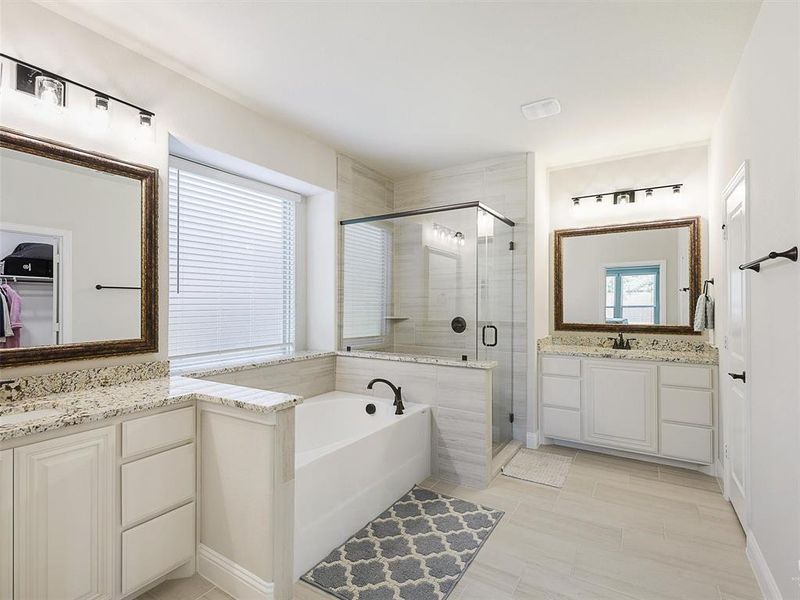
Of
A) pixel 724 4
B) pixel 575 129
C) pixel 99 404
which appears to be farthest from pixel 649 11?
pixel 99 404

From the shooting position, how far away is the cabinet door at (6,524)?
136 centimetres

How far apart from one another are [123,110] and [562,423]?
152 inches

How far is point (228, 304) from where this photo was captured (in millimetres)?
3076

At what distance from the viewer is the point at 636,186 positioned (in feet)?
11.9

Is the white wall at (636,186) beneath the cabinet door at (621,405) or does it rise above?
above

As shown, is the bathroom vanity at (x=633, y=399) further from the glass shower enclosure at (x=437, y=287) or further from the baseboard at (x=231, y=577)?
the baseboard at (x=231, y=577)

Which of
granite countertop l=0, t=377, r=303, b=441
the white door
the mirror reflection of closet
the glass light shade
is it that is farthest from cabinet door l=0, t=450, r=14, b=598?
the white door

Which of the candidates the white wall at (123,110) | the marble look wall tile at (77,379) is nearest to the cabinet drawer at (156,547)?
the marble look wall tile at (77,379)

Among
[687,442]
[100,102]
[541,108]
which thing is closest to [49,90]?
[100,102]

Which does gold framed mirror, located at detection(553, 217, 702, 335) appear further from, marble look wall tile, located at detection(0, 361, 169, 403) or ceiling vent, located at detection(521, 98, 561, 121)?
marble look wall tile, located at detection(0, 361, 169, 403)

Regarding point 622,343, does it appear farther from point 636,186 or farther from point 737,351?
point 636,186

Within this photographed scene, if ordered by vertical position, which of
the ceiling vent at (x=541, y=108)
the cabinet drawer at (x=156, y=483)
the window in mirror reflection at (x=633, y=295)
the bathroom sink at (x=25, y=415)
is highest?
the ceiling vent at (x=541, y=108)

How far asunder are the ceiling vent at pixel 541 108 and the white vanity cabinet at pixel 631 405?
1991 mm

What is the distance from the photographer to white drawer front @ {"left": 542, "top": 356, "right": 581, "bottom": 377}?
349cm
